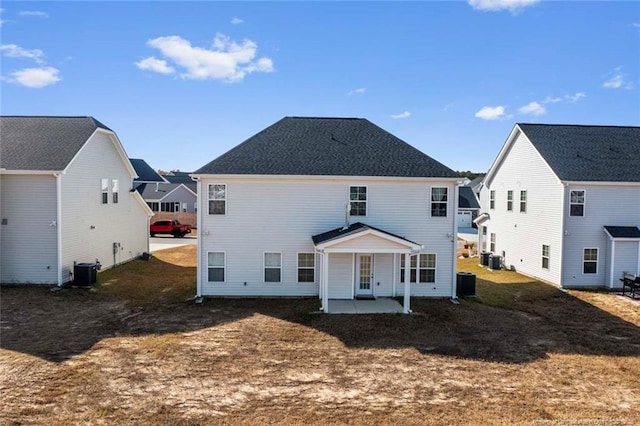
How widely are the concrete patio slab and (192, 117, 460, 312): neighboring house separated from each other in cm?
54

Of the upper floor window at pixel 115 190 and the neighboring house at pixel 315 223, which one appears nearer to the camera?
the neighboring house at pixel 315 223

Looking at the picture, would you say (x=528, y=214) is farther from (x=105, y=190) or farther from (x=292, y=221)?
(x=105, y=190)

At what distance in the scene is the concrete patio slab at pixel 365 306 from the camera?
1562cm

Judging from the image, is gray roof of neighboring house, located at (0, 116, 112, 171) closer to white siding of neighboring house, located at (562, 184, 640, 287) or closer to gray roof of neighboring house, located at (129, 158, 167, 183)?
white siding of neighboring house, located at (562, 184, 640, 287)

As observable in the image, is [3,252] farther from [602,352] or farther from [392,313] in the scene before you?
[602,352]

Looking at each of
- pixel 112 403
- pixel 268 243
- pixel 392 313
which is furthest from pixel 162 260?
pixel 112 403

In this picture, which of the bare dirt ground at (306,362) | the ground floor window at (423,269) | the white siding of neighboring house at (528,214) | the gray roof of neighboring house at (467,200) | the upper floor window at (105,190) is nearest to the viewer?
the bare dirt ground at (306,362)

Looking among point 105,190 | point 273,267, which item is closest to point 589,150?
point 273,267

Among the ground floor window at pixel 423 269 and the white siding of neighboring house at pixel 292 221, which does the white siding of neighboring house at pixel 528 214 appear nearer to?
the white siding of neighboring house at pixel 292 221

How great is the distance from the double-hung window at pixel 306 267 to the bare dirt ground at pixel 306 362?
3.70 ft

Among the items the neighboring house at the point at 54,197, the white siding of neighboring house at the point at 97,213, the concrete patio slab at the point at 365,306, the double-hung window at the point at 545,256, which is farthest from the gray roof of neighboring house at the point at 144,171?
the double-hung window at the point at 545,256

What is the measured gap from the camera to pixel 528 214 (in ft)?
78.6

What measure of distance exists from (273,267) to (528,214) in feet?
51.2

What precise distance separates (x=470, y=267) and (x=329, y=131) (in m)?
14.1
